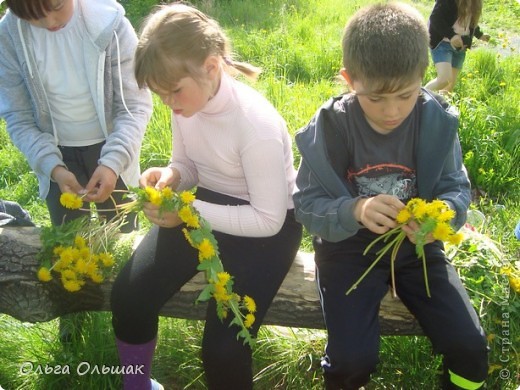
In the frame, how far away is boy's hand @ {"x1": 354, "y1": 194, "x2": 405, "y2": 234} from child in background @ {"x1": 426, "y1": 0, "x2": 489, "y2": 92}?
2.74 metres

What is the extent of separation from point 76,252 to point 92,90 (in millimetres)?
671

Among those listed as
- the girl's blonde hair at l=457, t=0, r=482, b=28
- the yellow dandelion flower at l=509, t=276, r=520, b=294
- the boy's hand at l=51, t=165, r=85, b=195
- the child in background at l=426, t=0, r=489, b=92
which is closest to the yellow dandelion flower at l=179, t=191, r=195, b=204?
the boy's hand at l=51, t=165, r=85, b=195

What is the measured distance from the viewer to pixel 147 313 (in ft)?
6.14

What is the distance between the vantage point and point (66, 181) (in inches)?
87.0

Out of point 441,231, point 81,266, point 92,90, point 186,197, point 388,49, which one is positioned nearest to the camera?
point 441,231

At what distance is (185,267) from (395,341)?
88 cm

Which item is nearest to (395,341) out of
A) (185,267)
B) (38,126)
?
(185,267)

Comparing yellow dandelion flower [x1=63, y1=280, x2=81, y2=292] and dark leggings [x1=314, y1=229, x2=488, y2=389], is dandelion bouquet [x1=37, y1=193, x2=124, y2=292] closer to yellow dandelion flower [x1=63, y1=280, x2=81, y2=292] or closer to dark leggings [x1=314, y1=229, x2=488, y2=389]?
yellow dandelion flower [x1=63, y1=280, x2=81, y2=292]

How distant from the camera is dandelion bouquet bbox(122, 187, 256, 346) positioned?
1742 mm

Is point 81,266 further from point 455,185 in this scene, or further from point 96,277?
point 455,185

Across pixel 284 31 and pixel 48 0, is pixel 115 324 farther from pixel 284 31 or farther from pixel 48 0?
pixel 284 31

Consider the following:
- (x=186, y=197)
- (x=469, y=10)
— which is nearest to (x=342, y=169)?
(x=186, y=197)

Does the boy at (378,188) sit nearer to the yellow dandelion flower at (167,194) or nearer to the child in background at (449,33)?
the yellow dandelion flower at (167,194)

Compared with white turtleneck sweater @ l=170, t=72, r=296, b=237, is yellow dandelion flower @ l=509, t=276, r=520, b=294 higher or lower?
lower
